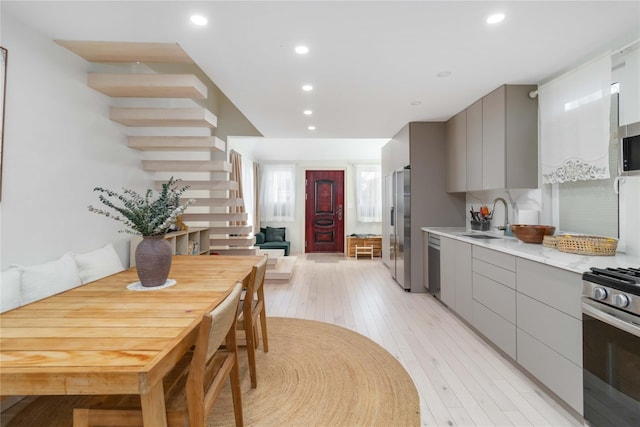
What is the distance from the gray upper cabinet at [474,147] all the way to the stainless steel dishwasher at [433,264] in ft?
2.58

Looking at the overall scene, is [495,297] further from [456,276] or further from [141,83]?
[141,83]

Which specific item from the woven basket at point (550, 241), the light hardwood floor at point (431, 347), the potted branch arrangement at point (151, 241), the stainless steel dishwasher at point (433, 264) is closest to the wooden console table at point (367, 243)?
the light hardwood floor at point (431, 347)

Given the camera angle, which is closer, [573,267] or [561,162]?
[573,267]

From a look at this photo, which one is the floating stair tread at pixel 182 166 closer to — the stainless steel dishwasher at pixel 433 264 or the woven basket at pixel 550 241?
the stainless steel dishwasher at pixel 433 264

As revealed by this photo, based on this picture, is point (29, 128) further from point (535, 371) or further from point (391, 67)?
point (535, 371)

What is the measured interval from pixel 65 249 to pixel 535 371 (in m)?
3.64

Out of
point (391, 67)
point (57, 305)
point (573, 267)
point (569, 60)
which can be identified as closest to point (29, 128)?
point (57, 305)

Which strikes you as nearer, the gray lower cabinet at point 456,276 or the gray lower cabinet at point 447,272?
the gray lower cabinet at point 456,276

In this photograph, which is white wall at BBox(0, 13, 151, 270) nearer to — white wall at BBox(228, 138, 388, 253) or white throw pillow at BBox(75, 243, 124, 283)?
white throw pillow at BBox(75, 243, 124, 283)

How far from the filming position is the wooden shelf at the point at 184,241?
10.8 ft

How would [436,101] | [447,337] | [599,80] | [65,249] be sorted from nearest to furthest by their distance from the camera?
[599,80]
[65,249]
[447,337]
[436,101]

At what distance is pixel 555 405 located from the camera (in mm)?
1897

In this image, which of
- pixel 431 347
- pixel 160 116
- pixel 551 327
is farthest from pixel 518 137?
pixel 160 116

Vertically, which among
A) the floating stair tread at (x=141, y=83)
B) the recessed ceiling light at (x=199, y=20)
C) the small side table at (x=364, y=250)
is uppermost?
the recessed ceiling light at (x=199, y=20)
